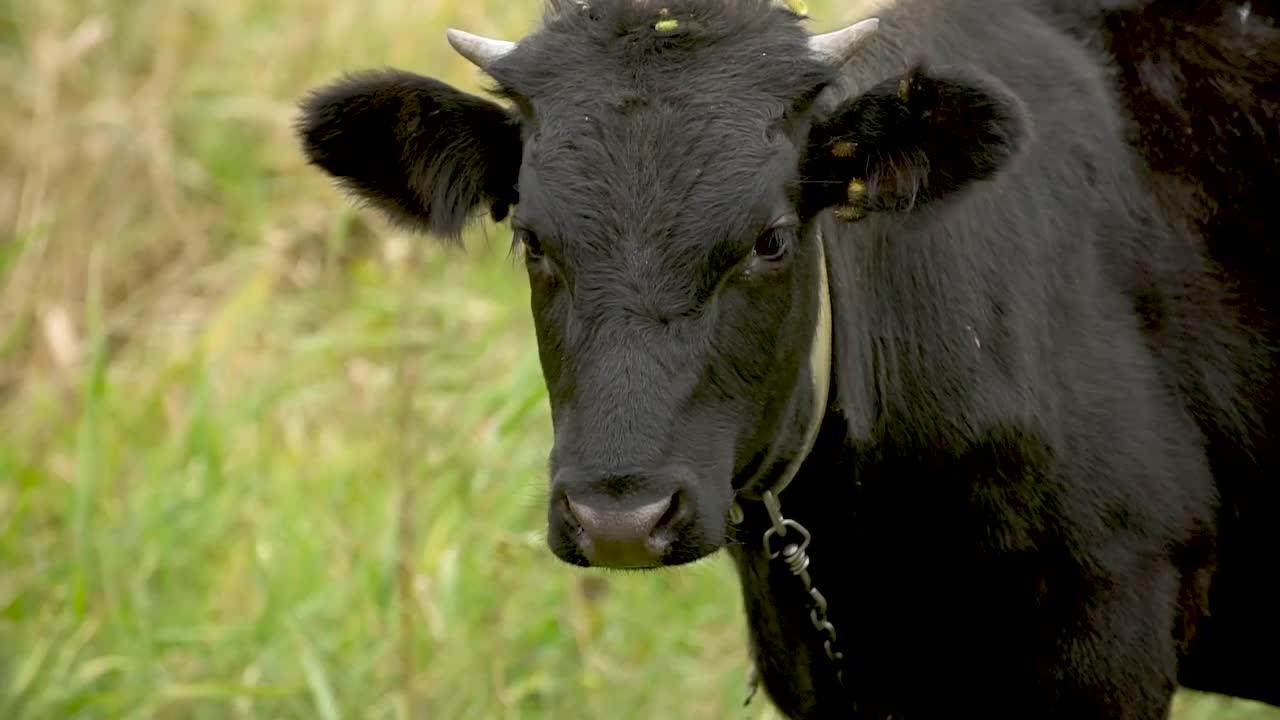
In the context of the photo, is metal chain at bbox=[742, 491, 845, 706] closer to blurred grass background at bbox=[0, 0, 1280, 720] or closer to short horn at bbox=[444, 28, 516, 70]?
blurred grass background at bbox=[0, 0, 1280, 720]

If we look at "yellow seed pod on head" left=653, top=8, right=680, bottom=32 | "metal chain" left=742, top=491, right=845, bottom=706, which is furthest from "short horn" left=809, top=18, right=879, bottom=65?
"metal chain" left=742, top=491, right=845, bottom=706

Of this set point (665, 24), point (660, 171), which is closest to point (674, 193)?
point (660, 171)

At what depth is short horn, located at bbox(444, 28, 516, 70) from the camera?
371cm

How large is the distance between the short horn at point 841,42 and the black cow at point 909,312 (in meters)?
0.02

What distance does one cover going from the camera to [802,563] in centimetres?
382

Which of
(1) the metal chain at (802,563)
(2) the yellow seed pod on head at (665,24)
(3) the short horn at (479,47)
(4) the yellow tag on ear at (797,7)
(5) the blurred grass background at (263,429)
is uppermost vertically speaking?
(2) the yellow seed pod on head at (665,24)

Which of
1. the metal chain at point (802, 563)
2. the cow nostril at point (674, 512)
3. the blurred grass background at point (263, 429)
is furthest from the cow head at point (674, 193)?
the blurred grass background at point (263, 429)

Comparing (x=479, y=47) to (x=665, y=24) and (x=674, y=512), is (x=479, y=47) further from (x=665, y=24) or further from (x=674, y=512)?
(x=674, y=512)

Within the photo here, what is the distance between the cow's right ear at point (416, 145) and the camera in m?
3.77

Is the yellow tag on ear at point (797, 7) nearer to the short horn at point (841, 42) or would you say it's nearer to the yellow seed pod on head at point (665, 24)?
the short horn at point (841, 42)

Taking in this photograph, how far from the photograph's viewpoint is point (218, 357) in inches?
268

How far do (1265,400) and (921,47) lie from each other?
1067 millimetres

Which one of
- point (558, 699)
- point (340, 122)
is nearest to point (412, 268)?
point (558, 699)

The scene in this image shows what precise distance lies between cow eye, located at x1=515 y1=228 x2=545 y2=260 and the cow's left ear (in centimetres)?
51
